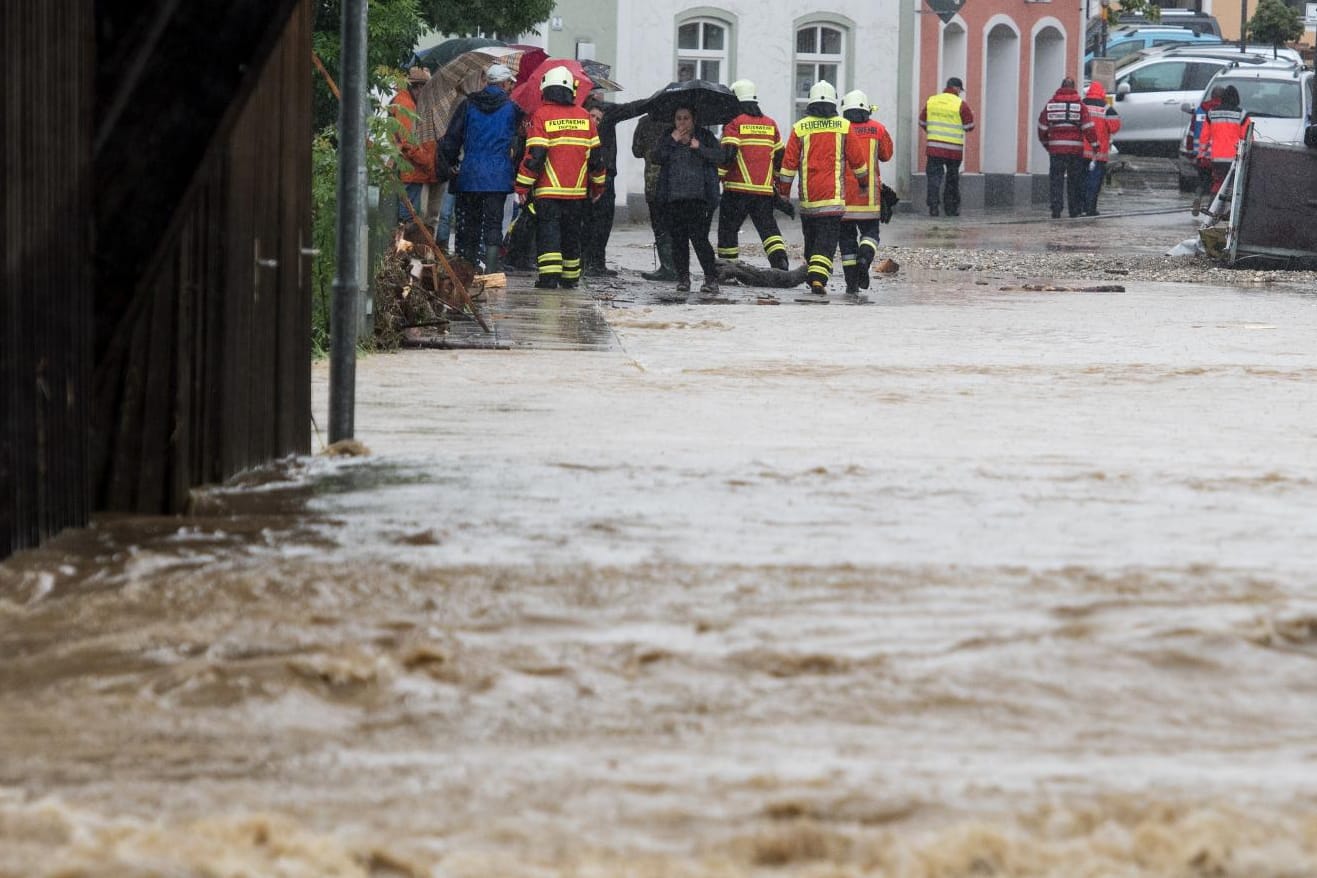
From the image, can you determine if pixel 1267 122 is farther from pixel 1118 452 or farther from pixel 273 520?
pixel 273 520

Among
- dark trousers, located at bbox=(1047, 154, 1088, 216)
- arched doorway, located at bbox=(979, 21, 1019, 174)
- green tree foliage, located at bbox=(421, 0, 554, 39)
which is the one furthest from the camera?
arched doorway, located at bbox=(979, 21, 1019, 174)

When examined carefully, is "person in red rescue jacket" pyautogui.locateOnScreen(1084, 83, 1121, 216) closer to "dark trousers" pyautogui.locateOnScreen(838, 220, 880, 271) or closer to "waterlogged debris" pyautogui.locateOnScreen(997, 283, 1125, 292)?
"waterlogged debris" pyautogui.locateOnScreen(997, 283, 1125, 292)

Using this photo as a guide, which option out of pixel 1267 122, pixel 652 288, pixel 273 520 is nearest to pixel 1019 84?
pixel 1267 122

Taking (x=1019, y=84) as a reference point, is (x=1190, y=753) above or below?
below

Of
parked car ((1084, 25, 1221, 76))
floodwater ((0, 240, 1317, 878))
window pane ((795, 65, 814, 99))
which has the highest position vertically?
parked car ((1084, 25, 1221, 76))

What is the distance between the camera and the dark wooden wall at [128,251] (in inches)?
220

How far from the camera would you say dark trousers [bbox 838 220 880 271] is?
66.2 feet

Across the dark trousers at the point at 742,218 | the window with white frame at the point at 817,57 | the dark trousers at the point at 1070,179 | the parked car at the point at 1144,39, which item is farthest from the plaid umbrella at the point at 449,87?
the parked car at the point at 1144,39

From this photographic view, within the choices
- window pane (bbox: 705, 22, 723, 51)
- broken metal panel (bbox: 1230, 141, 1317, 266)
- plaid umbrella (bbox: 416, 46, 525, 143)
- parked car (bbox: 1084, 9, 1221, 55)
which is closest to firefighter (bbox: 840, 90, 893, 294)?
plaid umbrella (bbox: 416, 46, 525, 143)

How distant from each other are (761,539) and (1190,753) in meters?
2.28

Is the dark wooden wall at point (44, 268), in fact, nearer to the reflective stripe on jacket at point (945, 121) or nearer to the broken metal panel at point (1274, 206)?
the broken metal panel at point (1274, 206)

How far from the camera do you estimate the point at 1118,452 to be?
8672 millimetres

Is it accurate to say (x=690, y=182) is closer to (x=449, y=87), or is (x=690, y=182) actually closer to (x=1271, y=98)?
(x=449, y=87)

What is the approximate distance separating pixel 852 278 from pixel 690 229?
5.01 feet
